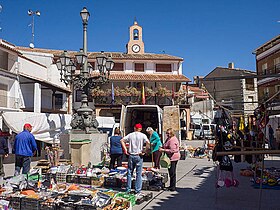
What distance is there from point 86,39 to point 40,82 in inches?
531

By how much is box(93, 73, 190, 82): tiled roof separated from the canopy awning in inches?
658

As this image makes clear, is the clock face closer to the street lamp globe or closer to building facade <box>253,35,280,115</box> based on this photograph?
building facade <box>253,35,280,115</box>

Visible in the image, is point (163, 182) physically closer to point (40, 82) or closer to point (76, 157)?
point (76, 157)

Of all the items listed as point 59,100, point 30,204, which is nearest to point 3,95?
point 59,100

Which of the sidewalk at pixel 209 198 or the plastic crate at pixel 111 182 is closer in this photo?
the sidewalk at pixel 209 198

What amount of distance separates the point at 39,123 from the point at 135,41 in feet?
86.1

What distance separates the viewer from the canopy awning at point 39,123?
14.0m

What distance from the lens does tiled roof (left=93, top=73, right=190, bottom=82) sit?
33.1 metres

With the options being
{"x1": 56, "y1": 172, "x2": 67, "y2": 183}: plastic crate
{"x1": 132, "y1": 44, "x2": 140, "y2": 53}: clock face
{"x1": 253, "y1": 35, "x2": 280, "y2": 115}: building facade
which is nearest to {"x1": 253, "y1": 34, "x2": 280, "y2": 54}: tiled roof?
{"x1": 253, "y1": 35, "x2": 280, "y2": 115}: building facade

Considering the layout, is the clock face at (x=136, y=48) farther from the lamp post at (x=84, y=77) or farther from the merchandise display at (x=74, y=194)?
the merchandise display at (x=74, y=194)

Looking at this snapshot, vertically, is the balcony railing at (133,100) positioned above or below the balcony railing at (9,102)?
above

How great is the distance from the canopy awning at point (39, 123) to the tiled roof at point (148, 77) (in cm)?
1672

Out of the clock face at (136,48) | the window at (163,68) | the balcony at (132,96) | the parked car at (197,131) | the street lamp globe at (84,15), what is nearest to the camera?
the street lamp globe at (84,15)

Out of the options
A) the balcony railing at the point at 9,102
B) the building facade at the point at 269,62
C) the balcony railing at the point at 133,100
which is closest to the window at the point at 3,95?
the balcony railing at the point at 9,102
